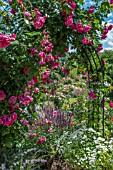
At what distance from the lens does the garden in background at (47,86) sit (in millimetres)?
2293

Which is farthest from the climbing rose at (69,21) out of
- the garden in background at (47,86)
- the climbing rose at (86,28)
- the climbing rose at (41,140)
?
the climbing rose at (41,140)

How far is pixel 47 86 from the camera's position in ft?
10.6

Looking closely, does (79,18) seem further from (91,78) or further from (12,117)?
(12,117)

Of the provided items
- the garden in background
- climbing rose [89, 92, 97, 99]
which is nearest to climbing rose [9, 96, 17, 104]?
the garden in background

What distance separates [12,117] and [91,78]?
160 centimetres

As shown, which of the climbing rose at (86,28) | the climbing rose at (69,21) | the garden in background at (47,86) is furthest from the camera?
the climbing rose at (86,28)

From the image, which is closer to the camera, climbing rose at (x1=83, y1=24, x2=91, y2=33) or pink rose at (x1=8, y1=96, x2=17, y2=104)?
pink rose at (x1=8, y1=96, x2=17, y2=104)

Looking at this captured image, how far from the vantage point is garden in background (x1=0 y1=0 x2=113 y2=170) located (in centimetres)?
229

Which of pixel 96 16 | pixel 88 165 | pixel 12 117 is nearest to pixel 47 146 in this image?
pixel 88 165

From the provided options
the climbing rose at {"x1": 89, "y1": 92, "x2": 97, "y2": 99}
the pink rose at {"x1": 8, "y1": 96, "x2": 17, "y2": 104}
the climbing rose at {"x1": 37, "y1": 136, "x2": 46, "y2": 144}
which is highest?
the climbing rose at {"x1": 89, "y1": 92, "x2": 97, "y2": 99}

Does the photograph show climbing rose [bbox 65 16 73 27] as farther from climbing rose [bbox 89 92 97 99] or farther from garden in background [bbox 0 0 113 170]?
climbing rose [bbox 89 92 97 99]

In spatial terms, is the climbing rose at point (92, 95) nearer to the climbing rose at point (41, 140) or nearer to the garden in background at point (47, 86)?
the garden in background at point (47, 86)

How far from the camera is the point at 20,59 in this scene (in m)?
2.26

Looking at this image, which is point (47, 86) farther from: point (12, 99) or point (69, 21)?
point (12, 99)
